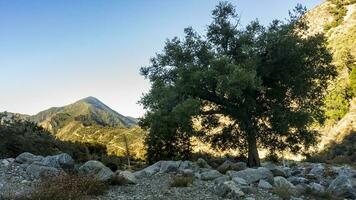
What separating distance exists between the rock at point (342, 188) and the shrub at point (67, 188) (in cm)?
914

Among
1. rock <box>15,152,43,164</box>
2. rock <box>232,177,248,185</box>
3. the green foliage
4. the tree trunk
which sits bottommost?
rock <box>232,177,248,185</box>

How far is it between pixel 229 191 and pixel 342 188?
5045 millimetres

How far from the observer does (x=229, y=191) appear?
1497 centimetres

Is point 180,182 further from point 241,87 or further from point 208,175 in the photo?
point 241,87

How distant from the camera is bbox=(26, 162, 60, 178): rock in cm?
1630

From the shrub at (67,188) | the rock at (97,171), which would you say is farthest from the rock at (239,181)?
the shrub at (67,188)

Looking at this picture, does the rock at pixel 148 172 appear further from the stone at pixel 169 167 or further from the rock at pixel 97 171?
the rock at pixel 97 171

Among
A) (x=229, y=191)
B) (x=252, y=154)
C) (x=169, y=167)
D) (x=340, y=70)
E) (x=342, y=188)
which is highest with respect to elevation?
(x=340, y=70)

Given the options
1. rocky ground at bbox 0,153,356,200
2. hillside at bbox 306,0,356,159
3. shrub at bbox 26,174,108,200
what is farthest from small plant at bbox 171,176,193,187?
hillside at bbox 306,0,356,159

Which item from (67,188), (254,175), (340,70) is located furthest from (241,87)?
(340,70)

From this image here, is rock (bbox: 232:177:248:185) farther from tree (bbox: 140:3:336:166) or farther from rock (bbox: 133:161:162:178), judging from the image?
tree (bbox: 140:3:336:166)

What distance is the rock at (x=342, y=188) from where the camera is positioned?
16.4 m

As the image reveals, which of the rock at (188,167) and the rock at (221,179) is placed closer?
the rock at (221,179)

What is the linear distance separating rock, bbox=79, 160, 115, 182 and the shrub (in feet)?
1.54
